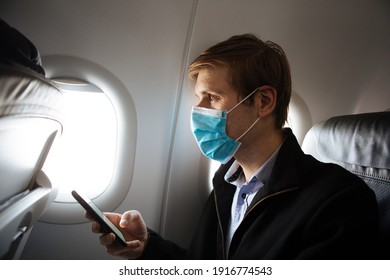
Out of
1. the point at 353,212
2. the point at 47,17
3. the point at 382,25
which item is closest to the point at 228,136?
the point at 353,212

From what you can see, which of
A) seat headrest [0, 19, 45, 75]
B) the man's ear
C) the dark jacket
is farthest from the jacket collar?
seat headrest [0, 19, 45, 75]

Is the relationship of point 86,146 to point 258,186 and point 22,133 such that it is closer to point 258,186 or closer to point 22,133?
point 22,133

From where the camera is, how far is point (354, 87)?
56.4 inches

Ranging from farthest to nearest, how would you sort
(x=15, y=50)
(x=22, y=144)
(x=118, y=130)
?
(x=118, y=130) < (x=22, y=144) < (x=15, y=50)

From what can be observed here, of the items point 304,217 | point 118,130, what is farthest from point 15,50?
point 304,217

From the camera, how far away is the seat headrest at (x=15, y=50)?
459 mm

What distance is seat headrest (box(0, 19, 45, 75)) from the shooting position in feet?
1.51

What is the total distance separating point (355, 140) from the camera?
90 centimetres

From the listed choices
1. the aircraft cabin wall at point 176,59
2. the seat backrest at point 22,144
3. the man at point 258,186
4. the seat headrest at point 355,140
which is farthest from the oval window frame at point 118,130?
the seat headrest at point 355,140

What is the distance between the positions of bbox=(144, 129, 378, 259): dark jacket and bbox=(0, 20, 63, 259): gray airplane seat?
1.54ft

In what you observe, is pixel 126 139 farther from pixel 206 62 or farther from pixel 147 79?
pixel 206 62

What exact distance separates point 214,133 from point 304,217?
0.41 m

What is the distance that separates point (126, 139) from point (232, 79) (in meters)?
0.54

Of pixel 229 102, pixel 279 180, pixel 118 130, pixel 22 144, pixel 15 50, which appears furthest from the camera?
pixel 118 130
